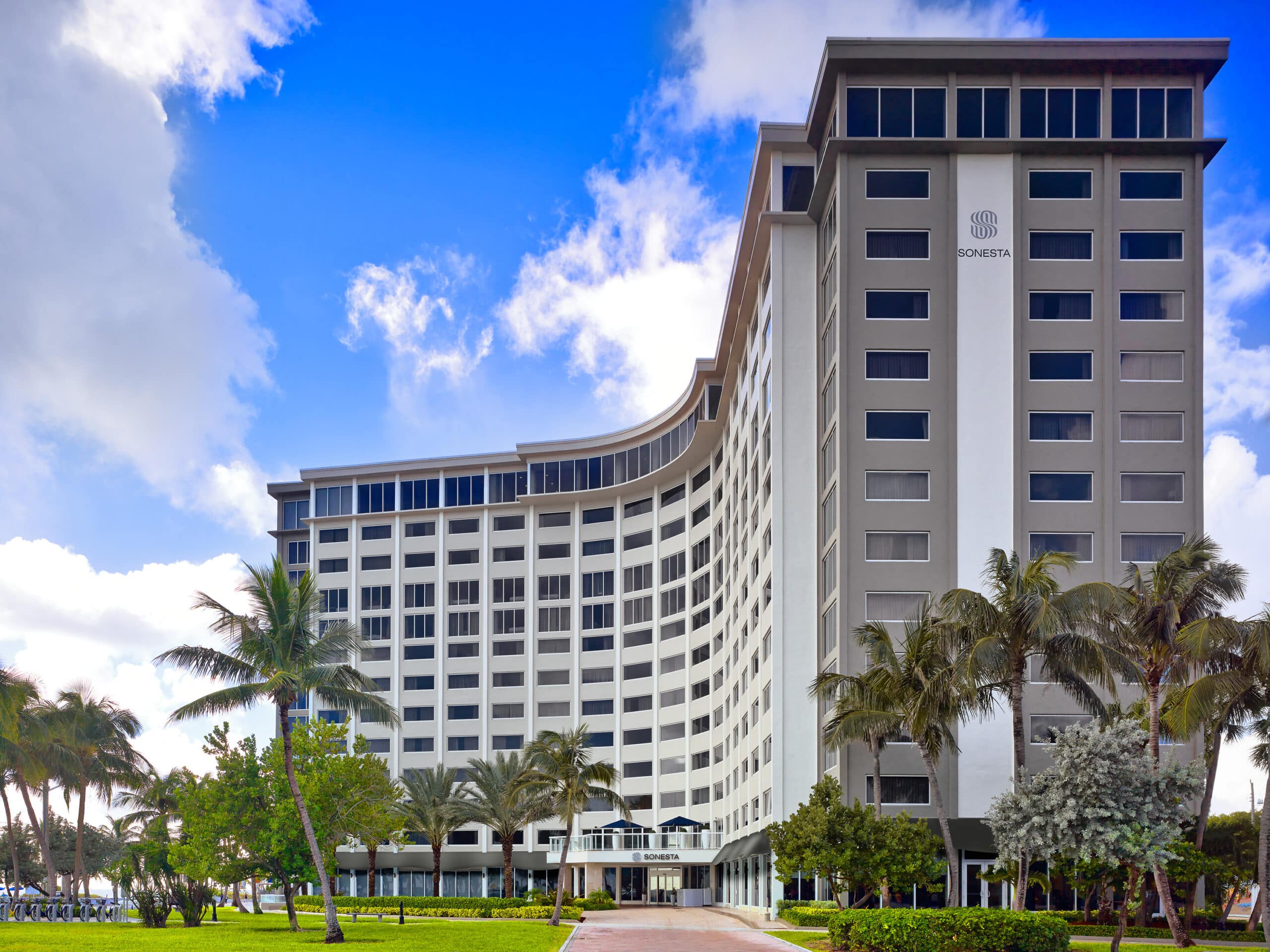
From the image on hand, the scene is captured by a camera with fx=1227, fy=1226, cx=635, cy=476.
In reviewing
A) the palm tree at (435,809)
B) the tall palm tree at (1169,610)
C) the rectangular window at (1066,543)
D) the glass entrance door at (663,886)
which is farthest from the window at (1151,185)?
the palm tree at (435,809)

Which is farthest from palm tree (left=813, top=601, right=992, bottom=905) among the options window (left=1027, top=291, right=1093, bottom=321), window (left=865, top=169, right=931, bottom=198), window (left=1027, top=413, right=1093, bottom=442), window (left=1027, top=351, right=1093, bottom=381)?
window (left=865, top=169, right=931, bottom=198)

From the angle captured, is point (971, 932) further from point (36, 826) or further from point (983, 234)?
point (36, 826)

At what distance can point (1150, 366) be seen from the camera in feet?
185

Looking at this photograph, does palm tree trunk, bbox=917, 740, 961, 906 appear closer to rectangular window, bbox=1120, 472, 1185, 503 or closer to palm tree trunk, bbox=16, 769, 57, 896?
rectangular window, bbox=1120, 472, 1185, 503

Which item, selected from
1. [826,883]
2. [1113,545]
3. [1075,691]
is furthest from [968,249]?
[826,883]

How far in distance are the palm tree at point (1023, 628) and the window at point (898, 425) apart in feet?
49.3

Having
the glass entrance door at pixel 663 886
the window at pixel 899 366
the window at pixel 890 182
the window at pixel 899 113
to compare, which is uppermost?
the window at pixel 899 113

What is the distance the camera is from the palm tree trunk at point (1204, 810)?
41000 mm

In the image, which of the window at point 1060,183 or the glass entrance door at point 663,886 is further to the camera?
the glass entrance door at point 663,886

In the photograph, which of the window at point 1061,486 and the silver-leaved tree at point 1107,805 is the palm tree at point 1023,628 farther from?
the window at point 1061,486

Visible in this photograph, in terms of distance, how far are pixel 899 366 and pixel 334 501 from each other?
65.3 m

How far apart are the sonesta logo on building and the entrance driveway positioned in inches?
1219

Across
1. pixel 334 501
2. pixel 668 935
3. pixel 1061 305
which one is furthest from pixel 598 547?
pixel 668 935

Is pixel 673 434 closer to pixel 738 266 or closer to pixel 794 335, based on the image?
pixel 738 266
